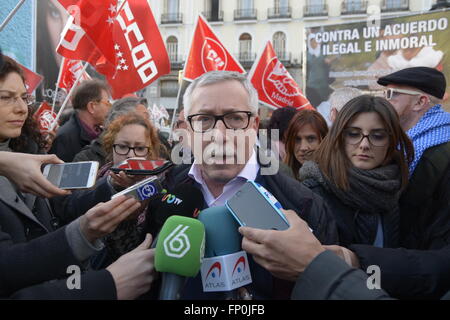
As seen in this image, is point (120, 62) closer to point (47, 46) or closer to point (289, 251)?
point (47, 46)

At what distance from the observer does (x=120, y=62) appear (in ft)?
14.5

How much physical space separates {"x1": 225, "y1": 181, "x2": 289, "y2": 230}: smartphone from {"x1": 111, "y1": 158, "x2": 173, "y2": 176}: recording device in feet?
1.30

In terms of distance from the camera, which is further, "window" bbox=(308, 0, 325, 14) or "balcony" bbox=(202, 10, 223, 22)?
"balcony" bbox=(202, 10, 223, 22)

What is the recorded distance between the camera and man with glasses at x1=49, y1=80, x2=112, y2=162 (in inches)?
153

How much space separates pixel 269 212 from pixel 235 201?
111 mm

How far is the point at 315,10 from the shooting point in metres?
30.9

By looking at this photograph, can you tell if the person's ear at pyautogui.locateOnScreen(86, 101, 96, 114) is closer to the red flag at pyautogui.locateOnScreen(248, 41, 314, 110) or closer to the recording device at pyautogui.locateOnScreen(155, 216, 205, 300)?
the red flag at pyautogui.locateOnScreen(248, 41, 314, 110)

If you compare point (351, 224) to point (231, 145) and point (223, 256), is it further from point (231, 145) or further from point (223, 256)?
point (223, 256)

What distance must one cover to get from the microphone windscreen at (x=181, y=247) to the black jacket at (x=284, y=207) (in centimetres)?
24

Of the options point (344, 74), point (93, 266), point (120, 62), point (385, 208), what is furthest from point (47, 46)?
point (385, 208)

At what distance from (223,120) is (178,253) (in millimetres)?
606

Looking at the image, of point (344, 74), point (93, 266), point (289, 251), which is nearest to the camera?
point (289, 251)

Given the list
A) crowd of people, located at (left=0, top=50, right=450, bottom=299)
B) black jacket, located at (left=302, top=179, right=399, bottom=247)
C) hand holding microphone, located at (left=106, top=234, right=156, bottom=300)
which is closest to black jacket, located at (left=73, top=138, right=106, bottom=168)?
crowd of people, located at (left=0, top=50, right=450, bottom=299)

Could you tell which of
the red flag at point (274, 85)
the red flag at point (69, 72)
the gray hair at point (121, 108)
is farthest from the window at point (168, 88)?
the gray hair at point (121, 108)
